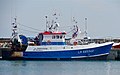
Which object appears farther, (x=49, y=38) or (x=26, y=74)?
(x=49, y=38)

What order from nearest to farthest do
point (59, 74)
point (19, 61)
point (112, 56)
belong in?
point (59, 74), point (19, 61), point (112, 56)

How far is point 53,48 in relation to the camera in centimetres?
8369

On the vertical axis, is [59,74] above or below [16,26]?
below

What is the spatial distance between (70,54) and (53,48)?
2514mm

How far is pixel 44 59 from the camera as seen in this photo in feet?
277

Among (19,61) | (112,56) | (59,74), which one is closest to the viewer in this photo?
(59,74)

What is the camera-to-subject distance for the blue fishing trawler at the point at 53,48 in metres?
83.6

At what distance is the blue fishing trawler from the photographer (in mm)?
83625

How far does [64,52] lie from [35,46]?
4.08 m

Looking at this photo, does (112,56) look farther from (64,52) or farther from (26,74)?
(26,74)

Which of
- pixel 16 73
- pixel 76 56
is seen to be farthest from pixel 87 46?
pixel 16 73

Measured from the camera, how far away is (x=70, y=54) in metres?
84.1

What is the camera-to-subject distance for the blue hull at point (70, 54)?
83938 mm

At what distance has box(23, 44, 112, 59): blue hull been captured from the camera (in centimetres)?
8394
